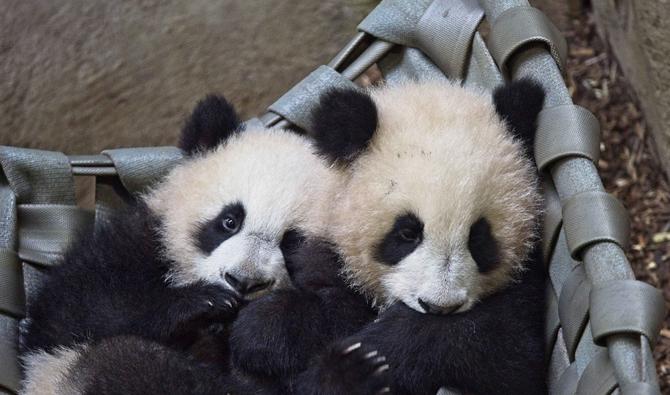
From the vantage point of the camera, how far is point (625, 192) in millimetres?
4480

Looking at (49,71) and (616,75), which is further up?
(49,71)

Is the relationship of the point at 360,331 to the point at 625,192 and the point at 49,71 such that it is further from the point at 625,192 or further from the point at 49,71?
the point at 625,192

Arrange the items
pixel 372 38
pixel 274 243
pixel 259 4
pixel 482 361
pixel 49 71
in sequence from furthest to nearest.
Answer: pixel 259 4, pixel 49 71, pixel 372 38, pixel 274 243, pixel 482 361

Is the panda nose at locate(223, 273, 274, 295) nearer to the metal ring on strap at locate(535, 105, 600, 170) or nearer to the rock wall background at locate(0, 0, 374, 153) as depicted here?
the metal ring on strap at locate(535, 105, 600, 170)

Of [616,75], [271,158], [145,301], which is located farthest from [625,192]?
Answer: [145,301]

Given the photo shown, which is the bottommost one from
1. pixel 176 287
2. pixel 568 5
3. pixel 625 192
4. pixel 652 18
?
pixel 625 192

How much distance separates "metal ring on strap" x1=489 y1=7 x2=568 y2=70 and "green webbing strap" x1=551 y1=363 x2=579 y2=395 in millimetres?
935

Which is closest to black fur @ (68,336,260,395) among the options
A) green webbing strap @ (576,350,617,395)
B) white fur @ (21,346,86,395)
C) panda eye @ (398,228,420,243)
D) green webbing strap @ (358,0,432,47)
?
white fur @ (21,346,86,395)

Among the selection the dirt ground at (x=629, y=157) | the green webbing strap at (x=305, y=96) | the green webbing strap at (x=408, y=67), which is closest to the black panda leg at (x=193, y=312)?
the green webbing strap at (x=305, y=96)

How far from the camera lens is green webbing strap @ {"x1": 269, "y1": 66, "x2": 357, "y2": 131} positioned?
3.42 meters

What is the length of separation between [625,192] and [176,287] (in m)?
2.35

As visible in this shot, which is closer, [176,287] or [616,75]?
[176,287]

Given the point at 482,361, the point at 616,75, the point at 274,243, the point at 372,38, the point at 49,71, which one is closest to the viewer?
the point at 482,361

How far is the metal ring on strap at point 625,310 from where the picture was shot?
2152 millimetres
